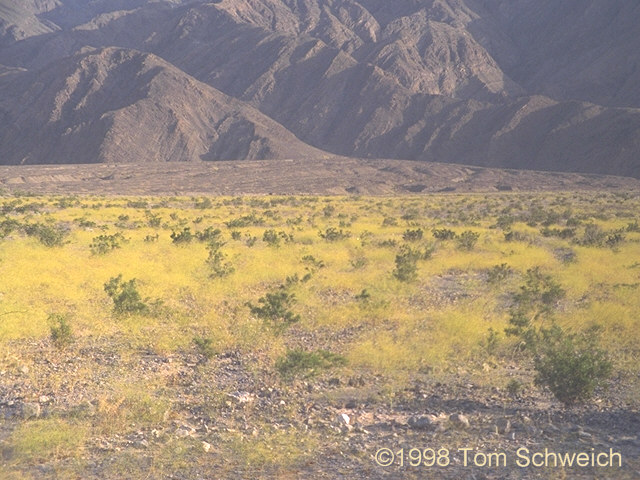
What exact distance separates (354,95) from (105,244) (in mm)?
131670

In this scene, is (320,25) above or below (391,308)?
above

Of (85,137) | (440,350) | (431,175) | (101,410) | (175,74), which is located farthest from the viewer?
(175,74)

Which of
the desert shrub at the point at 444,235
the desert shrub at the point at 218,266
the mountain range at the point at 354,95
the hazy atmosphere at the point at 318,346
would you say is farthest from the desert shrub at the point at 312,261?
the mountain range at the point at 354,95

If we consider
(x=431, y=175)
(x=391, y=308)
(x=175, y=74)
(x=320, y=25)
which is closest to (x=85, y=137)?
(x=175, y=74)

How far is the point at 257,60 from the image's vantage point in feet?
557

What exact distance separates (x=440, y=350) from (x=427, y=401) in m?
2.48

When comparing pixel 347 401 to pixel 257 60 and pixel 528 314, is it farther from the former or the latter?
pixel 257 60

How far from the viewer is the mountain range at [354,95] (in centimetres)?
12356

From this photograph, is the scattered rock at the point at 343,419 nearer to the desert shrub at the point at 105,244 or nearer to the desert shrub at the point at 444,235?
the desert shrub at the point at 105,244

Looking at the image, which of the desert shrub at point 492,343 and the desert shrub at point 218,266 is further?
the desert shrub at point 218,266

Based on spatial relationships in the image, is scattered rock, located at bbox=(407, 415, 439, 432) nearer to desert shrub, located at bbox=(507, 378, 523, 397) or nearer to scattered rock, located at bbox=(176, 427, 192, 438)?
desert shrub, located at bbox=(507, 378, 523, 397)

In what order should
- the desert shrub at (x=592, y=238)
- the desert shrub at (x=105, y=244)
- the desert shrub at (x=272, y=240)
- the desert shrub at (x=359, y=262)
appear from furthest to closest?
the desert shrub at (x=592, y=238) → the desert shrub at (x=272, y=240) → the desert shrub at (x=105, y=244) → the desert shrub at (x=359, y=262)

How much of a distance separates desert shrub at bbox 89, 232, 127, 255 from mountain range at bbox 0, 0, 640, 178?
94.0 meters

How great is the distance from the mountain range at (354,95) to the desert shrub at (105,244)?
9404 centimetres
